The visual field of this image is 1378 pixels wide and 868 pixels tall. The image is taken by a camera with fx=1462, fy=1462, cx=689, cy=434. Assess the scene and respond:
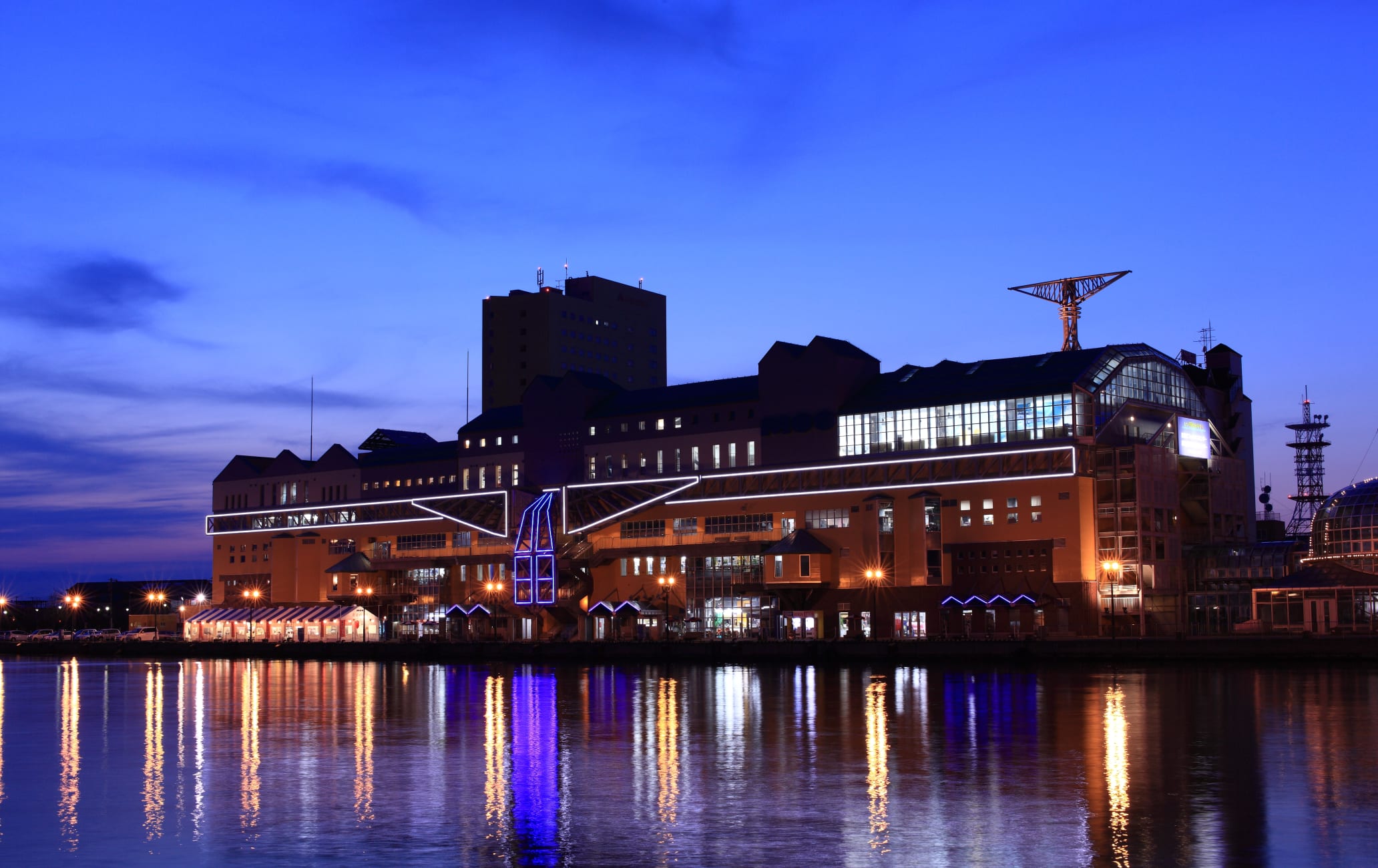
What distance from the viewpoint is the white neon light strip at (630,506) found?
124 m

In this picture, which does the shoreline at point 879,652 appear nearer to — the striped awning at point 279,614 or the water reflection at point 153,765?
the striped awning at point 279,614

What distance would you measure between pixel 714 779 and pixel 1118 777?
9.50 metres

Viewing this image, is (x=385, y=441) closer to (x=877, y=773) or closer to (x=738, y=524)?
(x=738, y=524)

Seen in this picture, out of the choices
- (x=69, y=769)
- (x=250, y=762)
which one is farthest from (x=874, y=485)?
(x=69, y=769)

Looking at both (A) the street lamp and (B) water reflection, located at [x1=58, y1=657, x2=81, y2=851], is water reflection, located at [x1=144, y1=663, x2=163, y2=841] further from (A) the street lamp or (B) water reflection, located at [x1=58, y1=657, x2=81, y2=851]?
(A) the street lamp

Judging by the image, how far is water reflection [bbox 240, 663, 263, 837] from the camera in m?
30.4

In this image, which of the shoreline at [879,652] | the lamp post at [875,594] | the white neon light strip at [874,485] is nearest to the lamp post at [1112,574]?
the white neon light strip at [874,485]

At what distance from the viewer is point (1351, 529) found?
325 feet

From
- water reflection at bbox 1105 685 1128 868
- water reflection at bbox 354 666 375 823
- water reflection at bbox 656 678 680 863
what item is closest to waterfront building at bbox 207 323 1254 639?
water reflection at bbox 354 666 375 823

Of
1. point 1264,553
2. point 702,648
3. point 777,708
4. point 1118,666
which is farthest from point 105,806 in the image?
point 1264,553

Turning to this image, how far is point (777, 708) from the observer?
190ft

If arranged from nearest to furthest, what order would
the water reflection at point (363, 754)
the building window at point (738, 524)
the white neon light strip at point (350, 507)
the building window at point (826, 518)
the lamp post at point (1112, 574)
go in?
the water reflection at point (363, 754) → the lamp post at point (1112, 574) → the building window at point (826, 518) → the building window at point (738, 524) → the white neon light strip at point (350, 507)

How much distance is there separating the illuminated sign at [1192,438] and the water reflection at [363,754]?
66271 mm

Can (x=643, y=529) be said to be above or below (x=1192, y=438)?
below
